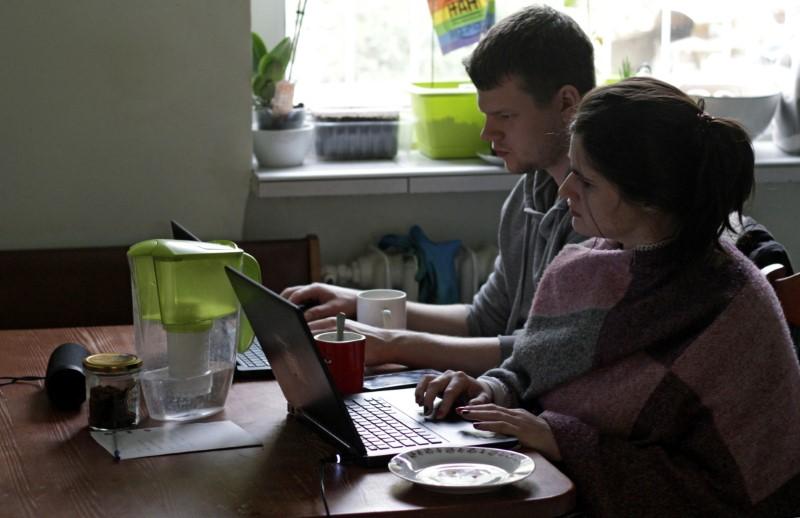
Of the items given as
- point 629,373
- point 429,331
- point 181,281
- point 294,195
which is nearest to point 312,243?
point 294,195

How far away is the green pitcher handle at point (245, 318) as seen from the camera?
1.70m

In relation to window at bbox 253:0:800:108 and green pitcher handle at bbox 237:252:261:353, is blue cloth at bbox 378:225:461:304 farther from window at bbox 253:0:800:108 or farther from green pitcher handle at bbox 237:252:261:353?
green pitcher handle at bbox 237:252:261:353

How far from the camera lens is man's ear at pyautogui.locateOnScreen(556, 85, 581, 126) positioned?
1976 mm

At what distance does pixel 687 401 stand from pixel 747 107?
1675 millimetres

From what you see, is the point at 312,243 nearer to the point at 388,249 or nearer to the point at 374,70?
the point at 388,249

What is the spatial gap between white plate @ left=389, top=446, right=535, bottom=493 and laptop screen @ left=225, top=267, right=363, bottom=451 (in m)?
0.08

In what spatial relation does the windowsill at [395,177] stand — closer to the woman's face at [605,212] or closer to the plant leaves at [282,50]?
the plant leaves at [282,50]

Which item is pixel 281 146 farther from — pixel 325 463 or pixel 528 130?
pixel 325 463

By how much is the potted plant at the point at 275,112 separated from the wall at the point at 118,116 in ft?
0.35

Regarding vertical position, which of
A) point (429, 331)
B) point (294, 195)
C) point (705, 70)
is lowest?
point (429, 331)

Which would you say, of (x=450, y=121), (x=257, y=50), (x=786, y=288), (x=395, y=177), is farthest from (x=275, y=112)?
(x=786, y=288)

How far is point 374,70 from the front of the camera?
3020 millimetres

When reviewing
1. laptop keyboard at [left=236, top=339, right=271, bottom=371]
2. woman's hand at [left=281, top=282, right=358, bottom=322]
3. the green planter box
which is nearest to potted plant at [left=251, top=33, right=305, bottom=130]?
the green planter box

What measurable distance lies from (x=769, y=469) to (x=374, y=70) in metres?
1.83
